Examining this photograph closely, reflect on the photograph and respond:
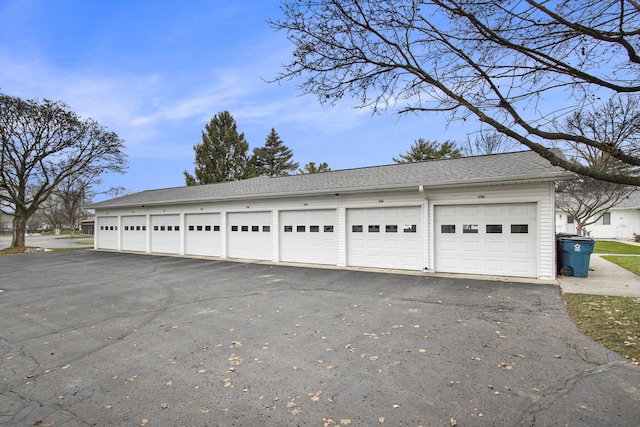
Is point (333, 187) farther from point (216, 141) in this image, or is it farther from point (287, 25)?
point (216, 141)

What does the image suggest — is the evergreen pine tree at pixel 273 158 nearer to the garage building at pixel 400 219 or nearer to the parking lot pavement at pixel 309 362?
the garage building at pixel 400 219

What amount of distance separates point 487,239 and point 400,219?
2.57 m

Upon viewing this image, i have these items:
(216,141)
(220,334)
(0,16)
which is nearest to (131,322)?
(220,334)

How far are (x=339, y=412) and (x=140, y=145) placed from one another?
26.0 meters

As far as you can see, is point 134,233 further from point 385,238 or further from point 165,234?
point 385,238

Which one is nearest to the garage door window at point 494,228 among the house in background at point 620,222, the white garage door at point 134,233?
the white garage door at point 134,233

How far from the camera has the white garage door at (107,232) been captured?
65.2ft

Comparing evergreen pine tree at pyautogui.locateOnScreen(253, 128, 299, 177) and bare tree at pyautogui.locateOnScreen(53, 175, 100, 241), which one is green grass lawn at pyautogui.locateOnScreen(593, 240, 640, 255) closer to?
evergreen pine tree at pyautogui.locateOnScreen(253, 128, 299, 177)

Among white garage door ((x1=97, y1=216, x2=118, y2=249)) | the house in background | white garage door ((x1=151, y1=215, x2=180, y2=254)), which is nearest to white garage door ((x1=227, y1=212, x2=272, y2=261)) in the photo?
white garage door ((x1=151, y1=215, x2=180, y2=254))

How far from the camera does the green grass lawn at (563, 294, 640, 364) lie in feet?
13.6

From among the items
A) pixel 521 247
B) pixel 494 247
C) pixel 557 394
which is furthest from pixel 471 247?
pixel 557 394

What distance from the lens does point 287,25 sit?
4.13m

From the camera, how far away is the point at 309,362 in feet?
12.5

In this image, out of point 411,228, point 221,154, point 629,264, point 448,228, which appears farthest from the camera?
point 221,154
